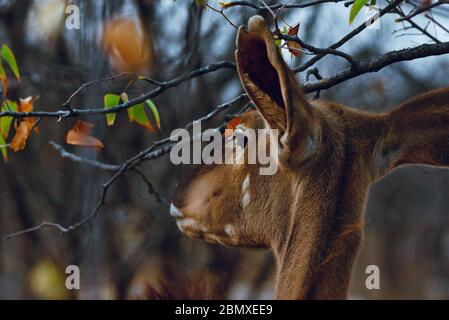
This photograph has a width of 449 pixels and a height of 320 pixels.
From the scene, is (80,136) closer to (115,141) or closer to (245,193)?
(245,193)

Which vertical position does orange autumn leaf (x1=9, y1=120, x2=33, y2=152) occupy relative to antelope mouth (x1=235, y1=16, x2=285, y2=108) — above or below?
above

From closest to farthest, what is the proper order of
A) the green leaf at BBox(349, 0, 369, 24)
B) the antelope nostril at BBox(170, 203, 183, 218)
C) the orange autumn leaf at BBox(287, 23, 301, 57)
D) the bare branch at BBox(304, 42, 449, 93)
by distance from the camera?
the green leaf at BBox(349, 0, 369, 24)
the bare branch at BBox(304, 42, 449, 93)
the orange autumn leaf at BBox(287, 23, 301, 57)
the antelope nostril at BBox(170, 203, 183, 218)

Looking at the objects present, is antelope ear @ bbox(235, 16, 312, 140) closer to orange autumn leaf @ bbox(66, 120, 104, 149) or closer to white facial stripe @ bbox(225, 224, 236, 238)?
white facial stripe @ bbox(225, 224, 236, 238)

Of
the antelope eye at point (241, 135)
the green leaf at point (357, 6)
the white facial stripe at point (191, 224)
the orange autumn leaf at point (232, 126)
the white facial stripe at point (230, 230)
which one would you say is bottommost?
the white facial stripe at point (230, 230)

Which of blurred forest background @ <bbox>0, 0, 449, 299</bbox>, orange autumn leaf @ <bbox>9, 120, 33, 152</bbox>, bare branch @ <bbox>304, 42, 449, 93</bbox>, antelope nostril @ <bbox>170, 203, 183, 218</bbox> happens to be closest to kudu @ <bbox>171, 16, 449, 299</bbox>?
bare branch @ <bbox>304, 42, 449, 93</bbox>

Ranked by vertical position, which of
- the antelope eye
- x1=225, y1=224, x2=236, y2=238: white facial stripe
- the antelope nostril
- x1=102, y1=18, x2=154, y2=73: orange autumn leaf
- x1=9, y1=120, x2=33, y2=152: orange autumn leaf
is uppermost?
x1=102, y1=18, x2=154, y2=73: orange autumn leaf

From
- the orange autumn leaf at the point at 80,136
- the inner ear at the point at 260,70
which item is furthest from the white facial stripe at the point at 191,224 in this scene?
the inner ear at the point at 260,70

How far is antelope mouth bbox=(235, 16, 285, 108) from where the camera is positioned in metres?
2.32

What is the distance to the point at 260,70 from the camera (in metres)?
2.39

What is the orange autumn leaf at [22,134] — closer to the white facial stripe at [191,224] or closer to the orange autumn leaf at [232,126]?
the white facial stripe at [191,224]

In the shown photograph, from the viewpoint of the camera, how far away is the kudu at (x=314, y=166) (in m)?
2.38

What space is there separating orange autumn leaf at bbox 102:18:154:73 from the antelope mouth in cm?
431

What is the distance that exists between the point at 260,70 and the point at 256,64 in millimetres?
24
